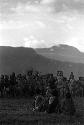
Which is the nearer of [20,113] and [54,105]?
[20,113]

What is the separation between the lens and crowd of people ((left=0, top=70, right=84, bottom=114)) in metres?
33.0

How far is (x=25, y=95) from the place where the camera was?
170 feet

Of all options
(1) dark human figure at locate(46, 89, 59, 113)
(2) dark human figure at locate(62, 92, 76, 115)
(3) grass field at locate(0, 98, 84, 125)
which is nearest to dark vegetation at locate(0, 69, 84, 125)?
(3) grass field at locate(0, 98, 84, 125)

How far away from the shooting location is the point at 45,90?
50.6m

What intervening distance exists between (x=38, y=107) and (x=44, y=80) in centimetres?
2464

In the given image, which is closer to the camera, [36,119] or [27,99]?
[36,119]

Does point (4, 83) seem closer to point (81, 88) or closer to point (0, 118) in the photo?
point (81, 88)

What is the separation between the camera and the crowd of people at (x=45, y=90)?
33031 millimetres

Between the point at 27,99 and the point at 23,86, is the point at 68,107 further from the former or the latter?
the point at 23,86

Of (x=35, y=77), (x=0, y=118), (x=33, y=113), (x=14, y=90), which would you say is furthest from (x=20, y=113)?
(x=35, y=77)

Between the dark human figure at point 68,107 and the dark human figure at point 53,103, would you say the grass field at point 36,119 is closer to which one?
the dark human figure at point 68,107

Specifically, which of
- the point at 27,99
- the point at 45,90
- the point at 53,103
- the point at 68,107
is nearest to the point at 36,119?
the point at 68,107

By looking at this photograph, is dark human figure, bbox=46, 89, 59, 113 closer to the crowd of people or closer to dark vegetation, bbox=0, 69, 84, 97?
the crowd of people

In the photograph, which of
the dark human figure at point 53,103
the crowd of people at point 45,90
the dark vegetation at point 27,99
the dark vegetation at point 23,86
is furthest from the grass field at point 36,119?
the dark vegetation at point 23,86
